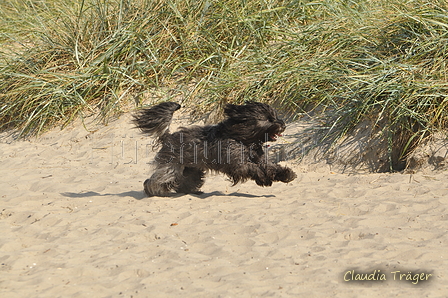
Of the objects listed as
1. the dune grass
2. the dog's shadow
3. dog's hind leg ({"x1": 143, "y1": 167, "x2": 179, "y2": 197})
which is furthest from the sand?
the dune grass

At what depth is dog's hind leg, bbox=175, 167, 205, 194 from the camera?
6.03 m

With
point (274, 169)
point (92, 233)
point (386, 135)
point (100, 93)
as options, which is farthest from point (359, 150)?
point (100, 93)

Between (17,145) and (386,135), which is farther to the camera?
(17,145)

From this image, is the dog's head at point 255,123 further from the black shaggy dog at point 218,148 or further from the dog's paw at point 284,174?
the dog's paw at point 284,174

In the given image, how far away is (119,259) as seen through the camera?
159 inches

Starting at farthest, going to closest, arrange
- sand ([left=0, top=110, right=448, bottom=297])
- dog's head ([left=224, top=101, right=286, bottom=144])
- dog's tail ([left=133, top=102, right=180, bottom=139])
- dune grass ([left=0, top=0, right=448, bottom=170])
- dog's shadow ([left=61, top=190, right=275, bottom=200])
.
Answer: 1. dune grass ([left=0, top=0, right=448, bottom=170])
2. dog's shadow ([left=61, top=190, right=275, bottom=200])
3. dog's tail ([left=133, top=102, right=180, bottom=139])
4. dog's head ([left=224, top=101, right=286, bottom=144])
5. sand ([left=0, top=110, right=448, bottom=297])

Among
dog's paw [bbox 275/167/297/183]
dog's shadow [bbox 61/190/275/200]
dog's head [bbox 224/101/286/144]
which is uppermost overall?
dog's head [bbox 224/101/286/144]

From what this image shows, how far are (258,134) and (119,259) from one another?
7.00ft

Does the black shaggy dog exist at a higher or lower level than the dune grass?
lower

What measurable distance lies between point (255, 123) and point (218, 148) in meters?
0.47

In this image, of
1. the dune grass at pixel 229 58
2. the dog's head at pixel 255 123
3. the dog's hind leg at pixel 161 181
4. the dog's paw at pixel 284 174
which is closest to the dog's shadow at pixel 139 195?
the dog's hind leg at pixel 161 181

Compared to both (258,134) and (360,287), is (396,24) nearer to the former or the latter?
(258,134)

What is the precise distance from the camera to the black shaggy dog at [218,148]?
5.54 metres

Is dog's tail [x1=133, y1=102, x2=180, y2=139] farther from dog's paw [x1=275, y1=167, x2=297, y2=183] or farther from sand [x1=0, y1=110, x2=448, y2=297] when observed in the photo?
dog's paw [x1=275, y1=167, x2=297, y2=183]
